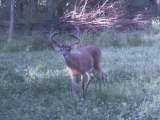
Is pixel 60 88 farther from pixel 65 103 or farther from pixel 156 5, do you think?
pixel 156 5

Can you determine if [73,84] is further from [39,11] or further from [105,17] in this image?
[39,11]

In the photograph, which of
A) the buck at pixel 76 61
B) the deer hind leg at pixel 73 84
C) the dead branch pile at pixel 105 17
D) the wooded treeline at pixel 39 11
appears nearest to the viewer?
the buck at pixel 76 61

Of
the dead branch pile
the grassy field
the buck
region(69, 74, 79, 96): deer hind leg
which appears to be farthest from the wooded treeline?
region(69, 74, 79, 96): deer hind leg

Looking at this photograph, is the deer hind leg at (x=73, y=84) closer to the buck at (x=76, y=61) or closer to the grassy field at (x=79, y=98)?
the buck at (x=76, y=61)

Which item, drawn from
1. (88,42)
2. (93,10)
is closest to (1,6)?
(93,10)

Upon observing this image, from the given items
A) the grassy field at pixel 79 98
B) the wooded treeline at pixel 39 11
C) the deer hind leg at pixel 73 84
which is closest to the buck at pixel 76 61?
the deer hind leg at pixel 73 84

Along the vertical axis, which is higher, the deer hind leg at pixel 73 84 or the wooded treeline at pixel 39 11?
the wooded treeline at pixel 39 11

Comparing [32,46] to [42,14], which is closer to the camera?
[32,46]

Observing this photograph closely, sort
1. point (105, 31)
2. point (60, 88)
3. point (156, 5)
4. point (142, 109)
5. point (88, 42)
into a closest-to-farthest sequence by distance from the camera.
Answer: point (142, 109), point (60, 88), point (88, 42), point (105, 31), point (156, 5)

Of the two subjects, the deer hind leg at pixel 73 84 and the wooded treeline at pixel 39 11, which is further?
the wooded treeline at pixel 39 11

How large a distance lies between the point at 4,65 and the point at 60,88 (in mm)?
2955

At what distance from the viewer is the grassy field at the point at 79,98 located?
7883 millimetres

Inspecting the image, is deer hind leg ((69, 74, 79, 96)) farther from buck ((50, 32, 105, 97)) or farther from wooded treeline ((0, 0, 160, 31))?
wooded treeline ((0, 0, 160, 31))

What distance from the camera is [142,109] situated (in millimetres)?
7832
